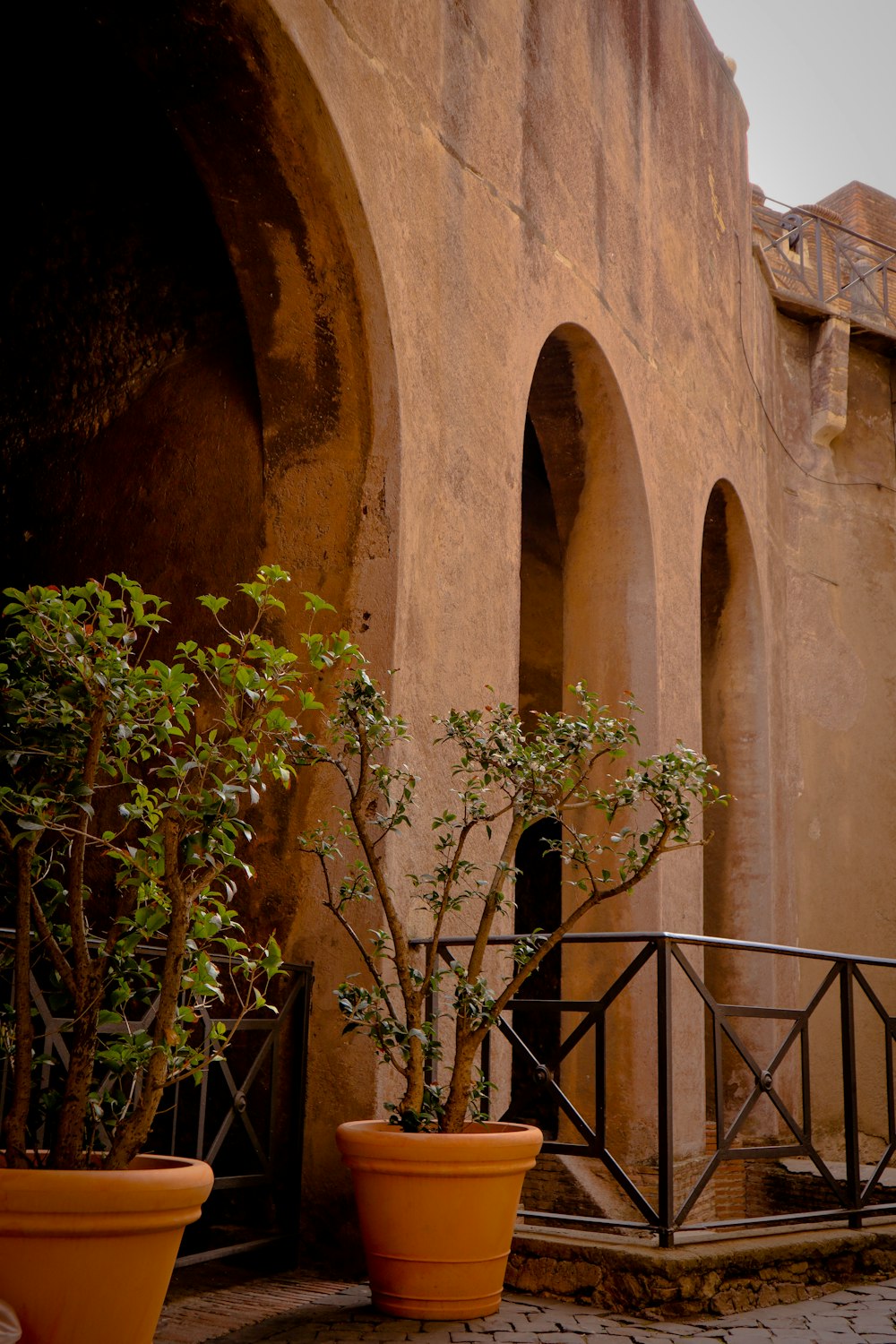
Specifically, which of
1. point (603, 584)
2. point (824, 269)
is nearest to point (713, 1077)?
point (603, 584)

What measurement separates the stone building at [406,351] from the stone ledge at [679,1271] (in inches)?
30.7

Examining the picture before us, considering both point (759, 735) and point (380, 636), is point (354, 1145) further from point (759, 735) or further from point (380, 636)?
point (759, 735)

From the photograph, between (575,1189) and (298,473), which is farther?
(575,1189)

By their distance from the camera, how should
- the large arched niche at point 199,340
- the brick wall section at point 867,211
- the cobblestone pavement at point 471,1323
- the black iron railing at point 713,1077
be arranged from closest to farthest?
the cobblestone pavement at point 471,1323 → the black iron railing at point 713,1077 → the large arched niche at point 199,340 → the brick wall section at point 867,211

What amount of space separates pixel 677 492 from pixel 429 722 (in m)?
3.79

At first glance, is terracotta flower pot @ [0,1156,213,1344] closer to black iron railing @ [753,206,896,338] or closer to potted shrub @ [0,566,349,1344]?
potted shrub @ [0,566,349,1344]

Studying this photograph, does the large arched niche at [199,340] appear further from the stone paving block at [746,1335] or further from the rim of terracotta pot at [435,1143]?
the stone paving block at [746,1335]

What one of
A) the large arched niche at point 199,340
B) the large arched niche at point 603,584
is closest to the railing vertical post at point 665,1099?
the large arched niche at point 199,340

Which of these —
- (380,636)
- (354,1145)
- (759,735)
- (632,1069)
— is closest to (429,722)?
(380,636)

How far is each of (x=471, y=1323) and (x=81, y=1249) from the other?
147 cm

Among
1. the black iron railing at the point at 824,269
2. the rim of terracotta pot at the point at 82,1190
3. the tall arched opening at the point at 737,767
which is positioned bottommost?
the rim of terracotta pot at the point at 82,1190

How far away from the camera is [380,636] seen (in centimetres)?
468

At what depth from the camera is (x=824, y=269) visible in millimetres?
14281

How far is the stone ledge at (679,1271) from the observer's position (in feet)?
12.4
